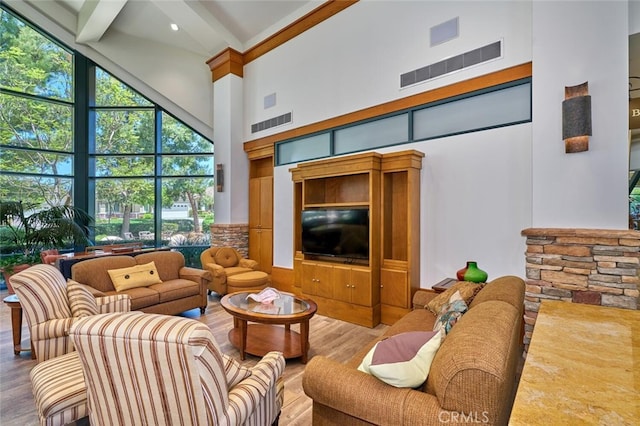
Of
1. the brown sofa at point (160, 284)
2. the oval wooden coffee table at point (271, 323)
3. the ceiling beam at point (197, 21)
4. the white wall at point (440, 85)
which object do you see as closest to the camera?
the oval wooden coffee table at point (271, 323)

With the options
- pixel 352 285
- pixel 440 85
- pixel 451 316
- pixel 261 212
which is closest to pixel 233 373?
pixel 451 316

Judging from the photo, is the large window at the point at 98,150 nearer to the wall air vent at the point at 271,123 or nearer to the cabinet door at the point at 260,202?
the cabinet door at the point at 260,202

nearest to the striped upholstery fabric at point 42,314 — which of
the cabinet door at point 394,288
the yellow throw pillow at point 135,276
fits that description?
the yellow throw pillow at point 135,276

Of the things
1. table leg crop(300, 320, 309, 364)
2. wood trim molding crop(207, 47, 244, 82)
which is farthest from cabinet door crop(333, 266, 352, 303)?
wood trim molding crop(207, 47, 244, 82)

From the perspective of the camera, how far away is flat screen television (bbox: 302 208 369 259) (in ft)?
13.6

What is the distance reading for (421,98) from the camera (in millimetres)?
4059

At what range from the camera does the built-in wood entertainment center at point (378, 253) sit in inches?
155

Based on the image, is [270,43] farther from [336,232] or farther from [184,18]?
[336,232]

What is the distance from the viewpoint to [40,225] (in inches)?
224

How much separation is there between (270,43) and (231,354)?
5.55m

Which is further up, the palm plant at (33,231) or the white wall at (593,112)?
the white wall at (593,112)

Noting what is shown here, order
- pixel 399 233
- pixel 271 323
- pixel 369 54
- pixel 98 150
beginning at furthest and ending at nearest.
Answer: pixel 98 150 → pixel 369 54 → pixel 399 233 → pixel 271 323

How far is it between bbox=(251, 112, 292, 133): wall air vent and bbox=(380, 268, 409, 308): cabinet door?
11.0ft

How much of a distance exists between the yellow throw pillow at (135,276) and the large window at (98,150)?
2.90 metres
